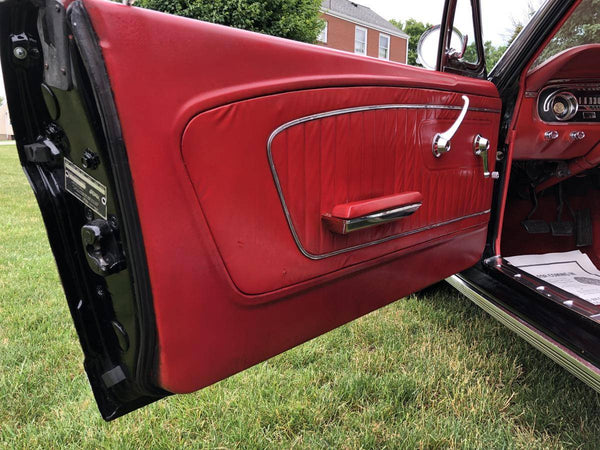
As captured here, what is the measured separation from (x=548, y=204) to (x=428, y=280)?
147 centimetres

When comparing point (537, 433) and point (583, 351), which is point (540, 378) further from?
point (583, 351)

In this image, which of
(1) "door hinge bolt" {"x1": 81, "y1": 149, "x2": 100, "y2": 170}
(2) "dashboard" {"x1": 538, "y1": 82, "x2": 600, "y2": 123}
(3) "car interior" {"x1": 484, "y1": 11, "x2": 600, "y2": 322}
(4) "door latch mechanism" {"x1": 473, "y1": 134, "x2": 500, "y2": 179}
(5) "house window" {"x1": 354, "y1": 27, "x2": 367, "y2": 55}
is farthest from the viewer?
(5) "house window" {"x1": 354, "y1": 27, "x2": 367, "y2": 55}

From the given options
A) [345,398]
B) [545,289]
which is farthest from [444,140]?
[345,398]

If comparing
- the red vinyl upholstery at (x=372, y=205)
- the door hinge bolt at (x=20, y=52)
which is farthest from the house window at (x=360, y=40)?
the door hinge bolt at (x=20, y=52)

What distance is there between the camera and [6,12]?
847 millimetres

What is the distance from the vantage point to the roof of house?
19922mm

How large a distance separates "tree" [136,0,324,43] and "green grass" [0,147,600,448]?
8.82 m

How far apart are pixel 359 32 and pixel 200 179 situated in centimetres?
2265

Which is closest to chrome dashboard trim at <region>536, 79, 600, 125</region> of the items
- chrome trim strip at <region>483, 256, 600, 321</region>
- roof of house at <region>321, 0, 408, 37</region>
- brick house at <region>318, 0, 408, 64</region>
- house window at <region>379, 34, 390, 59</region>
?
chrome trim strip at <region>483, 256, 600, 321</region>

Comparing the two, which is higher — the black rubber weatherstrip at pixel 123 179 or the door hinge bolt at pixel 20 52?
the door hinge bolt at pixel 20 52

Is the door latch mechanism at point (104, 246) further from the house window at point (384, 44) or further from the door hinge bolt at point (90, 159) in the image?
the house window at point (384, 44)

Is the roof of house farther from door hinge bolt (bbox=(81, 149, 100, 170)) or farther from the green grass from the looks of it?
door hinge bolt (bbox=(81, 149, 100, 170))

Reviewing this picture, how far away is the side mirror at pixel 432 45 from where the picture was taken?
5.42 feet

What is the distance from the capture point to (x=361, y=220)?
1.07m
